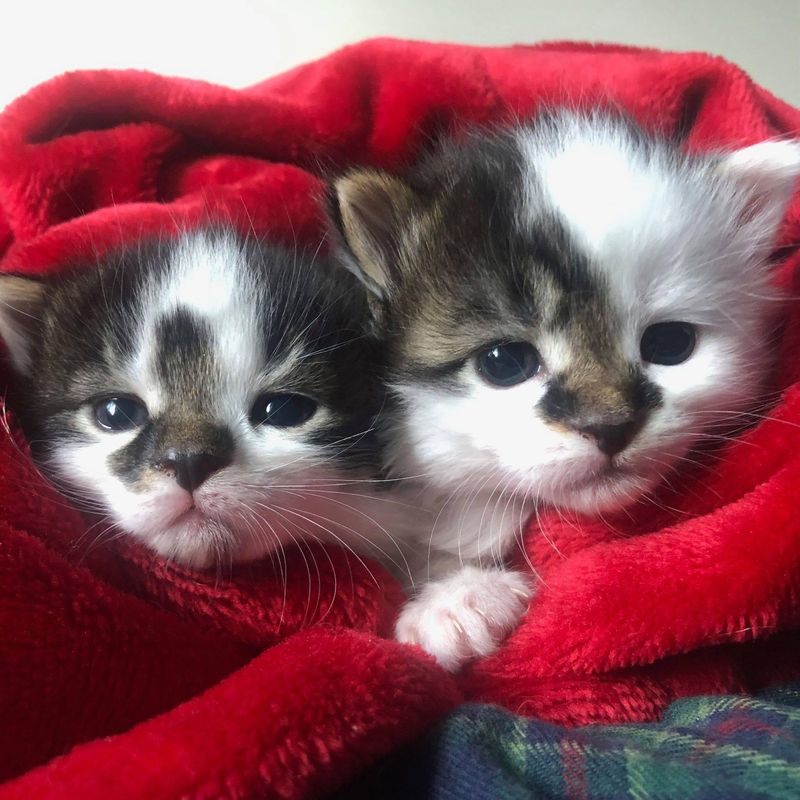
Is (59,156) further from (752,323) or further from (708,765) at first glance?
(708,765)

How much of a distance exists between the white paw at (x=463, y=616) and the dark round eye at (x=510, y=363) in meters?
0.25

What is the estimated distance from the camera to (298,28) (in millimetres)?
1861

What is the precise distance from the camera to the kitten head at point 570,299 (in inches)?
35.6

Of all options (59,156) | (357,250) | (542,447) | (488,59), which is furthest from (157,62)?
(542,447)

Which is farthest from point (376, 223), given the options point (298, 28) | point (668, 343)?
point (298, 28)

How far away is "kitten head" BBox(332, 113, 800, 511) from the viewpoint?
90 cm

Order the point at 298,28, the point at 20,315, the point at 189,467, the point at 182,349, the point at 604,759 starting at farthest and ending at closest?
the point at 298,28
the point at 20,315
the point at 182,349
the point at 189,467
the point at 604,759

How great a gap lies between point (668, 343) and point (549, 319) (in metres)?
0.16

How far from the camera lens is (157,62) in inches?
72.4

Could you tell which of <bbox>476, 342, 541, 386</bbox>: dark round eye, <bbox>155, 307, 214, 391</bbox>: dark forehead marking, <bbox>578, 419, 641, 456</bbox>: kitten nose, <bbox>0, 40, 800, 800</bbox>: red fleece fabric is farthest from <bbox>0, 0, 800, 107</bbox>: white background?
<bbox>578, 419, 641, 456</bbox>: kitten nose

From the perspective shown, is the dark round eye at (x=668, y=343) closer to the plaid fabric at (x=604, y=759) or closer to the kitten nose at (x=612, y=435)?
the kitten nose at (x=612, y=435)

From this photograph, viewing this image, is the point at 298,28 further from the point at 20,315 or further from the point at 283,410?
the point at 283,410

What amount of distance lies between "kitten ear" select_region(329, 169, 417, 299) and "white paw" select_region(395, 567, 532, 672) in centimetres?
40

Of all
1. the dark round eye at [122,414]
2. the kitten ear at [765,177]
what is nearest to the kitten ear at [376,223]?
the dark round eye at [122,414]
